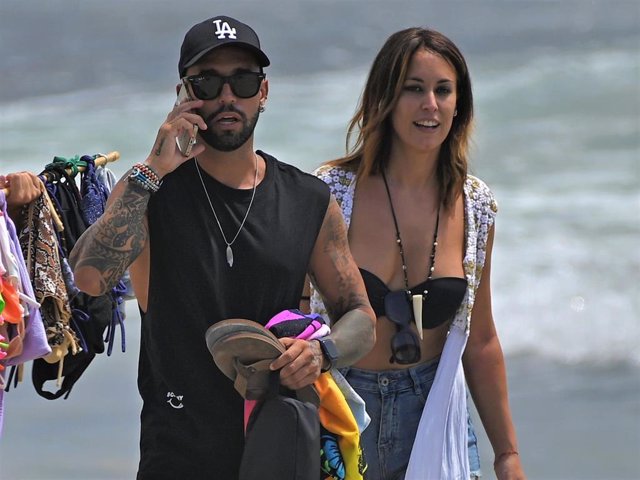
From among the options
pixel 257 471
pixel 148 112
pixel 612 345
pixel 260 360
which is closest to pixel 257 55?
pixel 260 360

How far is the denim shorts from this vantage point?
3.96 meters

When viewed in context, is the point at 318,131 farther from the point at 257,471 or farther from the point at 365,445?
the point at 257,471

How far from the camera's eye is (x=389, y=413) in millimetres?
3969

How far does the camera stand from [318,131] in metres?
10.9

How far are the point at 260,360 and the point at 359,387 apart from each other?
0.89 m

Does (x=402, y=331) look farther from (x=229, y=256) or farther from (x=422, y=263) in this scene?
(x=229, y=256)

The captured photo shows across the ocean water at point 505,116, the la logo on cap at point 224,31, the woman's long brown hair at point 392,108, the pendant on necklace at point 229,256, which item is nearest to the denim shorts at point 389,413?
the woman's long brown hair at point 392,108

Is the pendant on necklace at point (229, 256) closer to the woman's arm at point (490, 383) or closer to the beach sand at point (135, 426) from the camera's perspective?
the woman's arm at point (490, 383)

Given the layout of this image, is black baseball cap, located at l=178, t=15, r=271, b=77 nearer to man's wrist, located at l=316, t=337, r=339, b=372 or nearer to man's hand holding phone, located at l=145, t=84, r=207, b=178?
man's hand holding phone, located at l=145, t=84, r=207, b=178

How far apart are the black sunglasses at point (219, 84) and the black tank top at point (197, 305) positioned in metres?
0.21

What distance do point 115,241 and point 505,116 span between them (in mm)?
8243

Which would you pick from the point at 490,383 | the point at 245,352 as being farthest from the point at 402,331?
the point at 245,352

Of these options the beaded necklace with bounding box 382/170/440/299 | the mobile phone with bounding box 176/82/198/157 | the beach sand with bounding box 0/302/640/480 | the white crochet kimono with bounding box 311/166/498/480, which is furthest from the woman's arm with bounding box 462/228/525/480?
the beach sand with bounding box 0/302/640/480

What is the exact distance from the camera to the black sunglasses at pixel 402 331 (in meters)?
3.97
